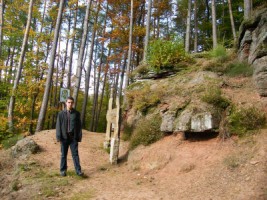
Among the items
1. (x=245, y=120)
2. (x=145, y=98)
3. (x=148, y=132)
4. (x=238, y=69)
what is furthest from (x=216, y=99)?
(x=145, y=98)

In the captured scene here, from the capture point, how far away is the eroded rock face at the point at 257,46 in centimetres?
656

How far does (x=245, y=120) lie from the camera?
578 cm

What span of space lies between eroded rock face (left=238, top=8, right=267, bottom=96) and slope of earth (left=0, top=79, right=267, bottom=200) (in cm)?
42

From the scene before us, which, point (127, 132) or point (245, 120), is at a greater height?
point (245, 120)

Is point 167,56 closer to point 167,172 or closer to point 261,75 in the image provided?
point 261,75

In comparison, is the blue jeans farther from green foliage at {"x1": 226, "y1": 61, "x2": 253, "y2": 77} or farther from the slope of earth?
green foliage at {"x1": 226, "y1": 61, "x2": 253, "y2": 77}

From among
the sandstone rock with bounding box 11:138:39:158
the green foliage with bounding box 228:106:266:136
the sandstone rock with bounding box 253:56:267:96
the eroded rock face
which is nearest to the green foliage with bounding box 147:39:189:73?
the eroded rock face

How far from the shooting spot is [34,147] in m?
8.16

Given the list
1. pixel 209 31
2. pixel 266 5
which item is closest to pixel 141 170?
pixel 266 5

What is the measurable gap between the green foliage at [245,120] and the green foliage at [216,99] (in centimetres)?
48

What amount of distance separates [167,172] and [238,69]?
430 centimetres

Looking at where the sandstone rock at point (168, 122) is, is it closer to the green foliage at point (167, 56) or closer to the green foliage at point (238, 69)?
the green foliage at point (238, 69)

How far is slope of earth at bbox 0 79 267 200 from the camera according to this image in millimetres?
4738

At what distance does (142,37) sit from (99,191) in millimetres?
16663
